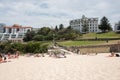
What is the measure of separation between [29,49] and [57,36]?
3150 centimetres

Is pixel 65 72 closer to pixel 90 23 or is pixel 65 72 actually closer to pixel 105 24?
pixel 105 24

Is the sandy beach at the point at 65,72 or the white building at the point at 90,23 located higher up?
the white building at the point at 90,23

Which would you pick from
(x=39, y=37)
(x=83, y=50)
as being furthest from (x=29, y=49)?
(x=39, y=37)

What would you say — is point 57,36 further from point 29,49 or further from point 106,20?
point 29,49

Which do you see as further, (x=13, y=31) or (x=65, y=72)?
(x=13, y=31)

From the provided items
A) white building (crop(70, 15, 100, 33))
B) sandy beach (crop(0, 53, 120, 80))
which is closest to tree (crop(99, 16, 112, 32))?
white building (crop(70, 15, 100, 33))

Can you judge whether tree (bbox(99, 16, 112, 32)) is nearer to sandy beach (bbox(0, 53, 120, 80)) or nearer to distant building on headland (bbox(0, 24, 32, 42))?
sandy beach (bbox(0, 53, 120, 80))

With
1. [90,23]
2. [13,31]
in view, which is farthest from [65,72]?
[13,31]

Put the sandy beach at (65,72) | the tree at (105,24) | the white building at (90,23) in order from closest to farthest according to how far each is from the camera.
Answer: the sandy beach at (65,72)
the tree at (105,24)
the white building at (90,23)

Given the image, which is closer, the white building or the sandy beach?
the sandy beach

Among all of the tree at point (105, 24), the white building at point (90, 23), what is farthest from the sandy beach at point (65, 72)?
the white building at point (90, 23)

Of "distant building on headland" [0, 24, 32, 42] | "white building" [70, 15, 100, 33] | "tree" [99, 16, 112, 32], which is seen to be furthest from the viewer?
"distant building on headland" [0, 24, 32, 42]

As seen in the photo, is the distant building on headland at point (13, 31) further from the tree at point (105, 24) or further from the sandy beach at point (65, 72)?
the sandy beach at point (65, 72)

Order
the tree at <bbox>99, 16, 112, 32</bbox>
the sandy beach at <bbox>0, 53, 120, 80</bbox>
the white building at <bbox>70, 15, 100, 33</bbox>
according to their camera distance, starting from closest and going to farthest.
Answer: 1. the sandy beach at <bbox>0, 53, 120, 80</bbox>
2. the tree at <bbox>99, 16, 112, 32</bbox>
3. the white building at <bbox>70, 15, 100, 33</bbox>
